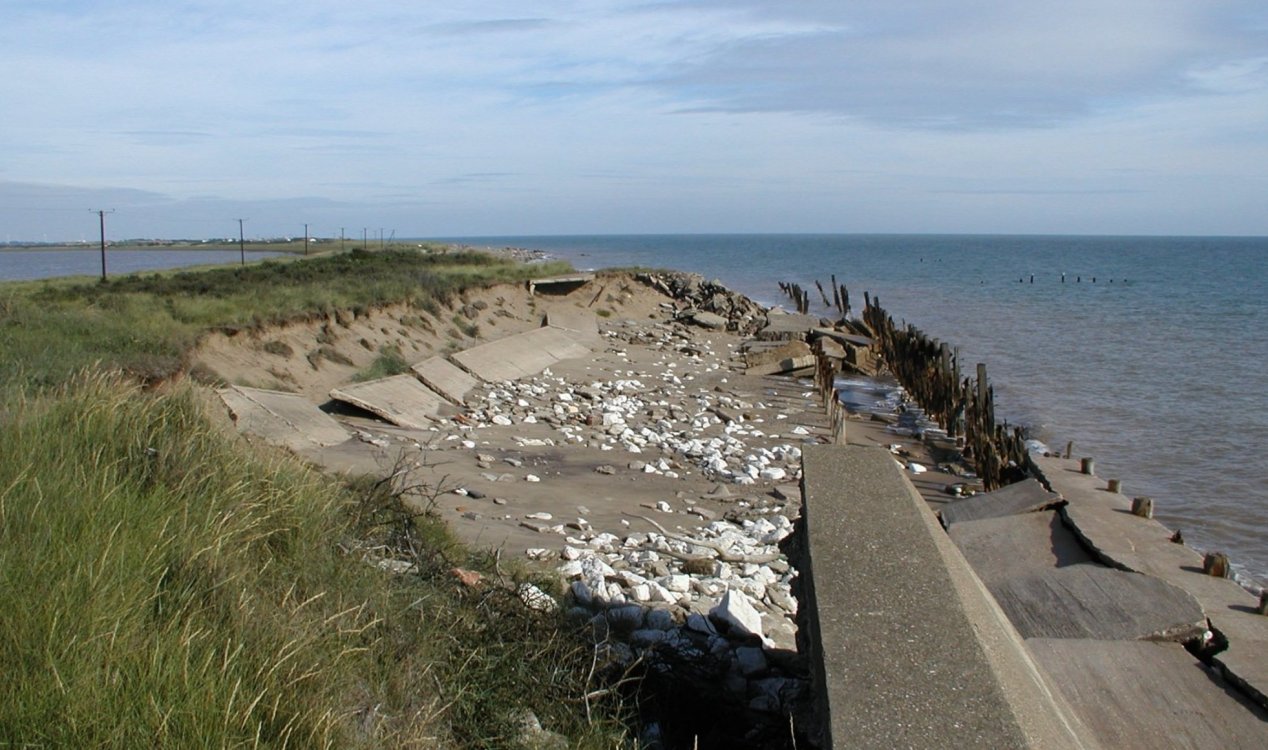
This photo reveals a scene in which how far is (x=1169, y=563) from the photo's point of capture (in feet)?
19.4

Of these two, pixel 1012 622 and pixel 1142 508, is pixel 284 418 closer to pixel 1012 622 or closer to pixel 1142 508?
pixel 1142 508

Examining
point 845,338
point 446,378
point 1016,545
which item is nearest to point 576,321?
point 845,338

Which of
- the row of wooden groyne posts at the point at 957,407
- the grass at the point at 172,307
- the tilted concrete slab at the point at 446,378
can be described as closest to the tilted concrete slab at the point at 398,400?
the tilted concrete slab at the point at 446,378

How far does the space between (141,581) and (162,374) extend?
725cm

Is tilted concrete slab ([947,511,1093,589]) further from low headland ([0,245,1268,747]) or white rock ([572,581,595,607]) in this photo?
white rock ([572,581,595,607])

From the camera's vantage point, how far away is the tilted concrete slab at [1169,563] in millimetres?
4348

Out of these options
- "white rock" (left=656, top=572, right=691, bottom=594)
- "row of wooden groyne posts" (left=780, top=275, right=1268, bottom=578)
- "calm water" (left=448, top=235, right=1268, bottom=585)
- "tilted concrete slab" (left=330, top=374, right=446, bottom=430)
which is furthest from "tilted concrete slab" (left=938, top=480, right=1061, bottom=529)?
"tilted concrete slab" (left=330, top=374, right=446, bottom=430)

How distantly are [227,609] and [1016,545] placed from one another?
4.40 m

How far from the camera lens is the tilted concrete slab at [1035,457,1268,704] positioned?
4.35 m

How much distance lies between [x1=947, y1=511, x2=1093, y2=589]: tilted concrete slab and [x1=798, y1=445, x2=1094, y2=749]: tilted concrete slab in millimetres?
1439

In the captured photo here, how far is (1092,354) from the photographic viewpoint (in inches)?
1174

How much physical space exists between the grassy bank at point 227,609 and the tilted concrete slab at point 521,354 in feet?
41.9

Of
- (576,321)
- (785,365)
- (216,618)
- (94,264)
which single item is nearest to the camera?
(216,618)

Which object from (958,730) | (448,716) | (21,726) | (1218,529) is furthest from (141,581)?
(1218,529)
